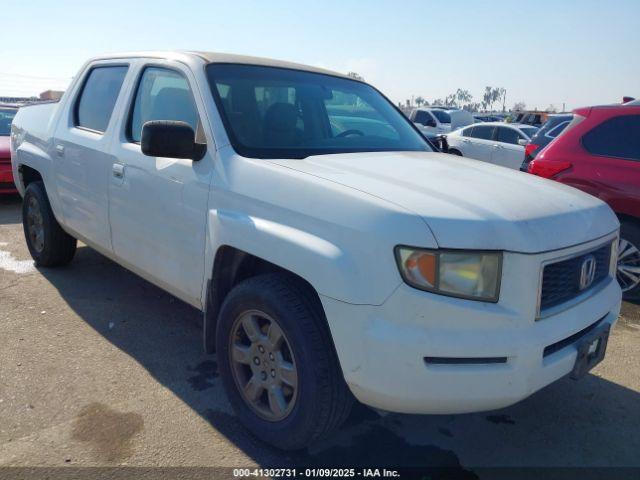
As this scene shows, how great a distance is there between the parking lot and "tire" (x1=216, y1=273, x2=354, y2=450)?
0.61 ft

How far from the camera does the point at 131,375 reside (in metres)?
3.40

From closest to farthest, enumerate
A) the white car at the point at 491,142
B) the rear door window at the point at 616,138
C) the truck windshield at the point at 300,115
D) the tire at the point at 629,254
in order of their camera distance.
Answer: the truck windshield at the point at 300,115, the tire at the point at 629,254, the rear door window at the point at 616,138, the white car at the point at 491,142

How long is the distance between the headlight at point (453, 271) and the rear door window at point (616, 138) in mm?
3398

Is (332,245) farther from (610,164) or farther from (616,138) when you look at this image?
(616,138)

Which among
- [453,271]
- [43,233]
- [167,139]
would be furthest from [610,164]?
[43,233]

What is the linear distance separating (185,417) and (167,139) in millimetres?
1461

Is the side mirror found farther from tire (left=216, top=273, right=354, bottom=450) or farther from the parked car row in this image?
the parked car row

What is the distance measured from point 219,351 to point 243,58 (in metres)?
1.84

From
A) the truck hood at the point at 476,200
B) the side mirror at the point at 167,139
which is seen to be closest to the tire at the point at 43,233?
the side mirror at the point at 167,139

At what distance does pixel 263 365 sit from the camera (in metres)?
A: 2.71

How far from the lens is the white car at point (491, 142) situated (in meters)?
12.2

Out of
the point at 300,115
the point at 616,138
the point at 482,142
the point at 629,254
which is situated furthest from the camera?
the point at 482,142

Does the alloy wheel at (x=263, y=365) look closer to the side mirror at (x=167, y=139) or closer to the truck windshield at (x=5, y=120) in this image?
the side mirror at (x=167, y=139)

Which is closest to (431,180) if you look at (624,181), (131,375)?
(131,375)
